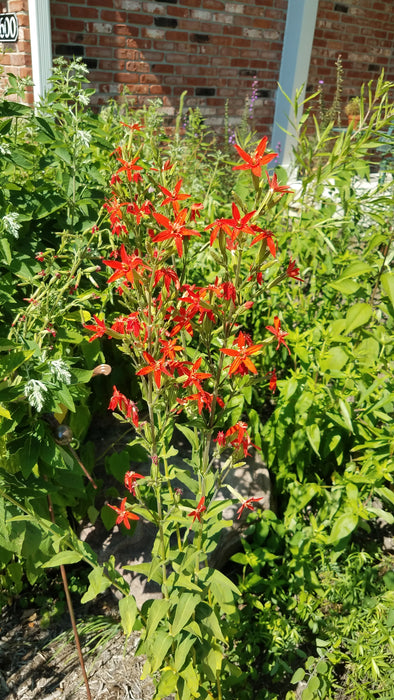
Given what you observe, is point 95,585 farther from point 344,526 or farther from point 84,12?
point 84,12

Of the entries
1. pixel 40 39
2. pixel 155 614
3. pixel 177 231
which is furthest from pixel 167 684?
pixel 40 39

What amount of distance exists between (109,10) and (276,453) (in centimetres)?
395

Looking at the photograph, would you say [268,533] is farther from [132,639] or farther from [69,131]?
[69,131]

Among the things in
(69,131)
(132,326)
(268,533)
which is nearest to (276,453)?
(268,533)

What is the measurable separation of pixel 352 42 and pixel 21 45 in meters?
4.28

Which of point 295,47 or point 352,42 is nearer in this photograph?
point 295,47

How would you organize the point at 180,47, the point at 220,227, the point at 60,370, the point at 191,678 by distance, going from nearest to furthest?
the point at 220,227 → the point at 60,370 → the point at 191,678 → the point at 180,47

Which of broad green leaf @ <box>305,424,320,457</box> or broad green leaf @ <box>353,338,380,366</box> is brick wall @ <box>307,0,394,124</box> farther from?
broad green leaf @ <box>305,424,320,457</box>

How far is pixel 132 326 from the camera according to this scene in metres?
1.10

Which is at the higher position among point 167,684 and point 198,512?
point 198,512

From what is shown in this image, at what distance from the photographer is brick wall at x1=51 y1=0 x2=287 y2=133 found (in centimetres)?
439

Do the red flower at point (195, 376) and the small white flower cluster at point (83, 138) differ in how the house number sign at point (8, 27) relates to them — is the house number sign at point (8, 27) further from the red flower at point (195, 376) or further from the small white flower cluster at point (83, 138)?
the red flower at point (195, 376)

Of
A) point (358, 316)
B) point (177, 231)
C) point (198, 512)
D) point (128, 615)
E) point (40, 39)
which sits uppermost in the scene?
point (40, 39)

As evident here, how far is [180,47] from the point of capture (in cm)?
503
